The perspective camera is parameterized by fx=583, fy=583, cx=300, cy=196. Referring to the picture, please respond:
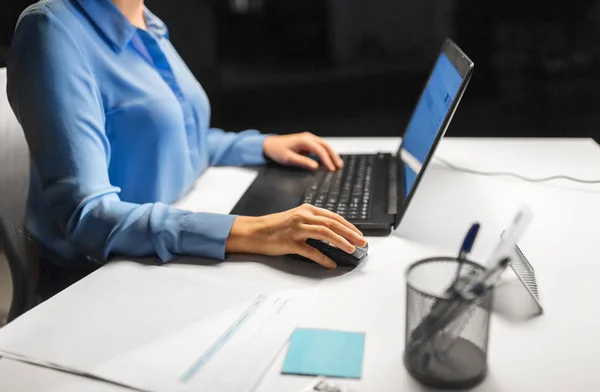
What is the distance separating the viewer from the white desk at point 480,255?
648 millimetres

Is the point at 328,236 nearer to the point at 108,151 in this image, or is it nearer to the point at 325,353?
the point at 325,353

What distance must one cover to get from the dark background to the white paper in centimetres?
111

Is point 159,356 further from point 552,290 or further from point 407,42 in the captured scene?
point 407,42

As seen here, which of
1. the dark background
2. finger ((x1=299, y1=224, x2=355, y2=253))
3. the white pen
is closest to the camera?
the white pen

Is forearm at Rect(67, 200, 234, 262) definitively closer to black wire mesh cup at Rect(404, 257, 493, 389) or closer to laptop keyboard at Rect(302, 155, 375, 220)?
laptop keyboard at Rect(302, 155, 375, 220)

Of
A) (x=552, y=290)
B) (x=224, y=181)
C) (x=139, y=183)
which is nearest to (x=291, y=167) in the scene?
(x=224, y=181)

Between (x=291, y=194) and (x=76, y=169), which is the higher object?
(x=76, y=169)

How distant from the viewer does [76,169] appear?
0.94m

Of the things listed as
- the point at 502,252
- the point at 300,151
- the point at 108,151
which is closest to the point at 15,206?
the point at 108,151

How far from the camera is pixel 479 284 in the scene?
578mm

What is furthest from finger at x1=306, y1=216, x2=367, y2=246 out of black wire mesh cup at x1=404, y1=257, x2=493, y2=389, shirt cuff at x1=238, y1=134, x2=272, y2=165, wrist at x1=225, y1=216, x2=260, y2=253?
shirt cuff at x1=238, y1=134, x2=272, y2=165

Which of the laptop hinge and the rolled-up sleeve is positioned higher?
the rolled-up sleeve

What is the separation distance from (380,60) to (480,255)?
981mm

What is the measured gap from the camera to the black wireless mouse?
0.88 m
